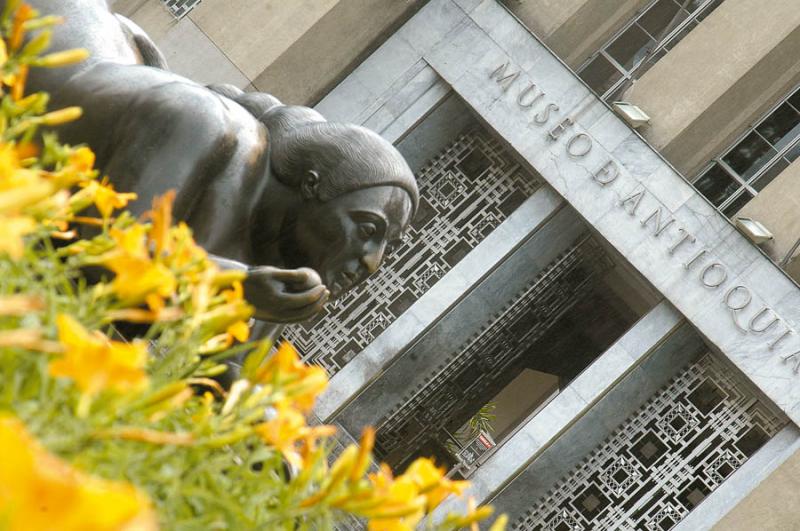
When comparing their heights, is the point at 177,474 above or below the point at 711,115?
below

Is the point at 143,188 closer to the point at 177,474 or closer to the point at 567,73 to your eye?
the point at 177,474

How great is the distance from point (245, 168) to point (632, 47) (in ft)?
37.3

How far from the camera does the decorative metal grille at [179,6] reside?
44.0 ft

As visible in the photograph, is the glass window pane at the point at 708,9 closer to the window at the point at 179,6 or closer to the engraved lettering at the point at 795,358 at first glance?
the engraved lettering at the point at 795,358

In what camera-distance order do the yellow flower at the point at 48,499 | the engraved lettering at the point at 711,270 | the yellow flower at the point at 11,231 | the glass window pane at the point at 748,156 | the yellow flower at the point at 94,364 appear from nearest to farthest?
the yellow flower at the point at 48,499 < the yellow flower at the point at 11,231 < the yellow flower at the point at 94,364 < the engraved lettering at the point at 711,270 < the glass window pane at the point at 748,156

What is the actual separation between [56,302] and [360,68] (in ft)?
40.1

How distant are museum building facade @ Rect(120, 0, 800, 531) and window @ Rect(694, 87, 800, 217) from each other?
3cm

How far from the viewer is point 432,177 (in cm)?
1376

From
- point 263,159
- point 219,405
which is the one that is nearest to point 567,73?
point 263,159

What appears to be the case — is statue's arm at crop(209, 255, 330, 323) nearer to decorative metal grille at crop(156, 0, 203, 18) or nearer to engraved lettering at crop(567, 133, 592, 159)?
engraved lettering at crop(567, 133, 592, 159)

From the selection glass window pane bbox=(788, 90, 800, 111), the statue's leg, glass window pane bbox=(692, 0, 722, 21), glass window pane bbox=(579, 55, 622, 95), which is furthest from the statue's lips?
glass window pane bbox=(788, 90, 800, 111)

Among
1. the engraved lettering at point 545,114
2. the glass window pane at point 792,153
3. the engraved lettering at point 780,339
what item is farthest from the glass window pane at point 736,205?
the engraved lettering at point 545,114

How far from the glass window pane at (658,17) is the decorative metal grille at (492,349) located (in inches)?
104

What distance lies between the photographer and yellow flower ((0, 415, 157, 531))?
69cm
